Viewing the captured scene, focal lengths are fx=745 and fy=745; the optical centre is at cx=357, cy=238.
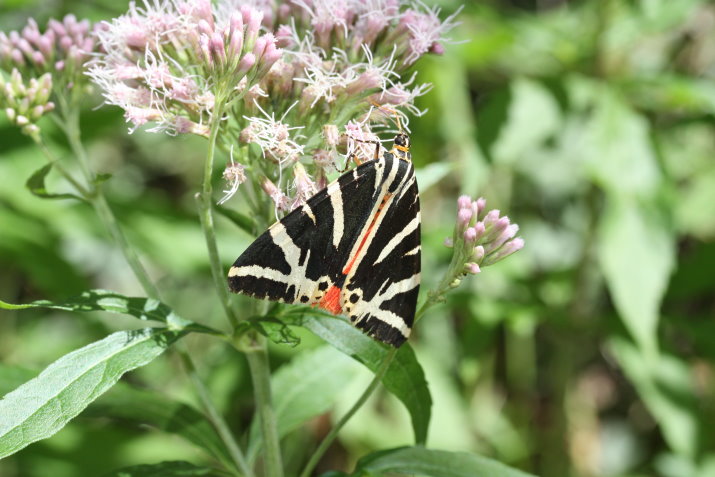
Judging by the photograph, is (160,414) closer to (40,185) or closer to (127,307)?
(127,307)

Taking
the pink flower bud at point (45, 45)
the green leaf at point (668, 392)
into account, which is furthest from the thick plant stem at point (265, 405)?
the green leaf at point (668, 392)

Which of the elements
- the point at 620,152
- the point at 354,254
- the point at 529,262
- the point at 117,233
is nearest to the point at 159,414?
the point at 117,233

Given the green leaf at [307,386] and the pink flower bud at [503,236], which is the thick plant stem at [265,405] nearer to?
the green leaf at [307,386]

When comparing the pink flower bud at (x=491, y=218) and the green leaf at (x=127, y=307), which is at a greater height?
the pink flower bud at (x=491, y=218)

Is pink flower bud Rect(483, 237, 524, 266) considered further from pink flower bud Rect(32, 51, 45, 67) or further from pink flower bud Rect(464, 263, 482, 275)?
pink flower bud Rect(32, 51, 45, 67)

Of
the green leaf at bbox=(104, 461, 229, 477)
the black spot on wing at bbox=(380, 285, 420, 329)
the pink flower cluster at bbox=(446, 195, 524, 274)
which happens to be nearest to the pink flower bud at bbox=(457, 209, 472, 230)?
the pink flower cluster at bbox=(446, 195, 524, 274)
